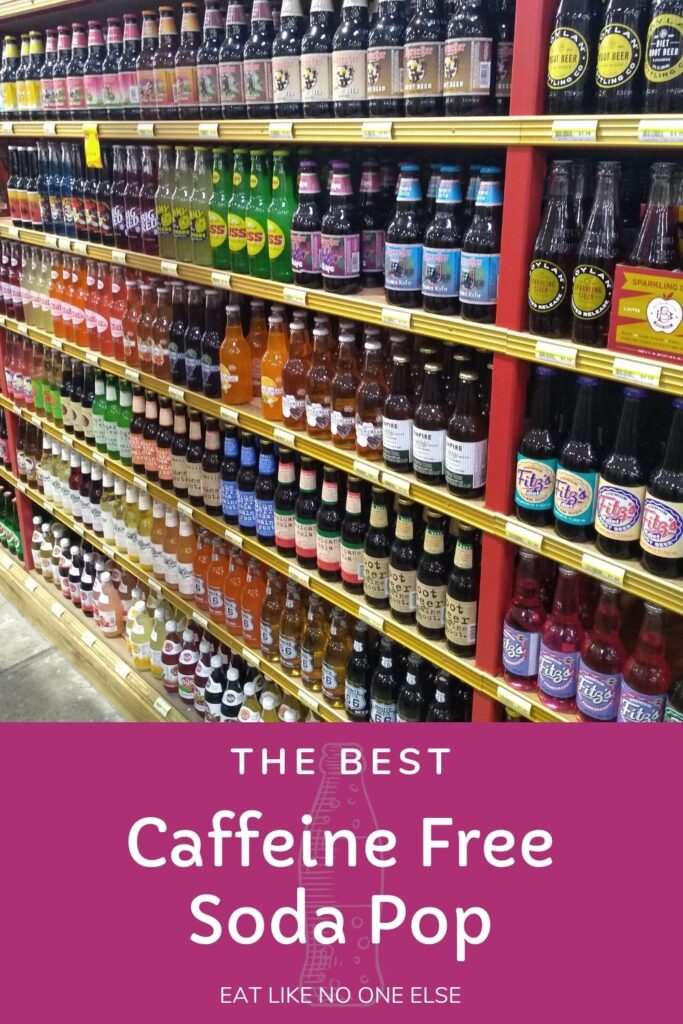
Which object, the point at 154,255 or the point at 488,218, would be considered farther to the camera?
the point at 154,255

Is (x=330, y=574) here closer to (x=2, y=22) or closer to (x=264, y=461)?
(x=264, y=461)

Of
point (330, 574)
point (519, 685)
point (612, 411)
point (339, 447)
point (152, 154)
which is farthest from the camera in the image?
point (152, 154)

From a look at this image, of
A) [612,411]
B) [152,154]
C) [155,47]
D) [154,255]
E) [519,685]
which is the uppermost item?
[155,47]

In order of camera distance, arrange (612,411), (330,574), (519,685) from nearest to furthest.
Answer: (612,411) < (519,685) < (330,574)

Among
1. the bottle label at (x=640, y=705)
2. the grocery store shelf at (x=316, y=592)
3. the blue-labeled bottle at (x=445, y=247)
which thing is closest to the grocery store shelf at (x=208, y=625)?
the grocery store shelf at (x=316, y=592)

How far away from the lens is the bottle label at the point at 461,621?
2.17 metres

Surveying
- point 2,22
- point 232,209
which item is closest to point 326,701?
point 232,209

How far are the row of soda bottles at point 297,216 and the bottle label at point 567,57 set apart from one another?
24 centimetres

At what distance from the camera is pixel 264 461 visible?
2.68 metres

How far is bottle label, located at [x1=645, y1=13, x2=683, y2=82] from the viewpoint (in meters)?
1.47

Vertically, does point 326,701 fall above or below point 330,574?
below

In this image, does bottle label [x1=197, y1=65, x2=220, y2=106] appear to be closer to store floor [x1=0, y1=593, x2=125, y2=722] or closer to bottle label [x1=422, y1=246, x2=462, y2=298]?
bottle label [x1=422, y1=246, x2=462, y2=298]

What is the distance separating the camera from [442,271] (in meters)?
1.93

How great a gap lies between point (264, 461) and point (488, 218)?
1108 mm
